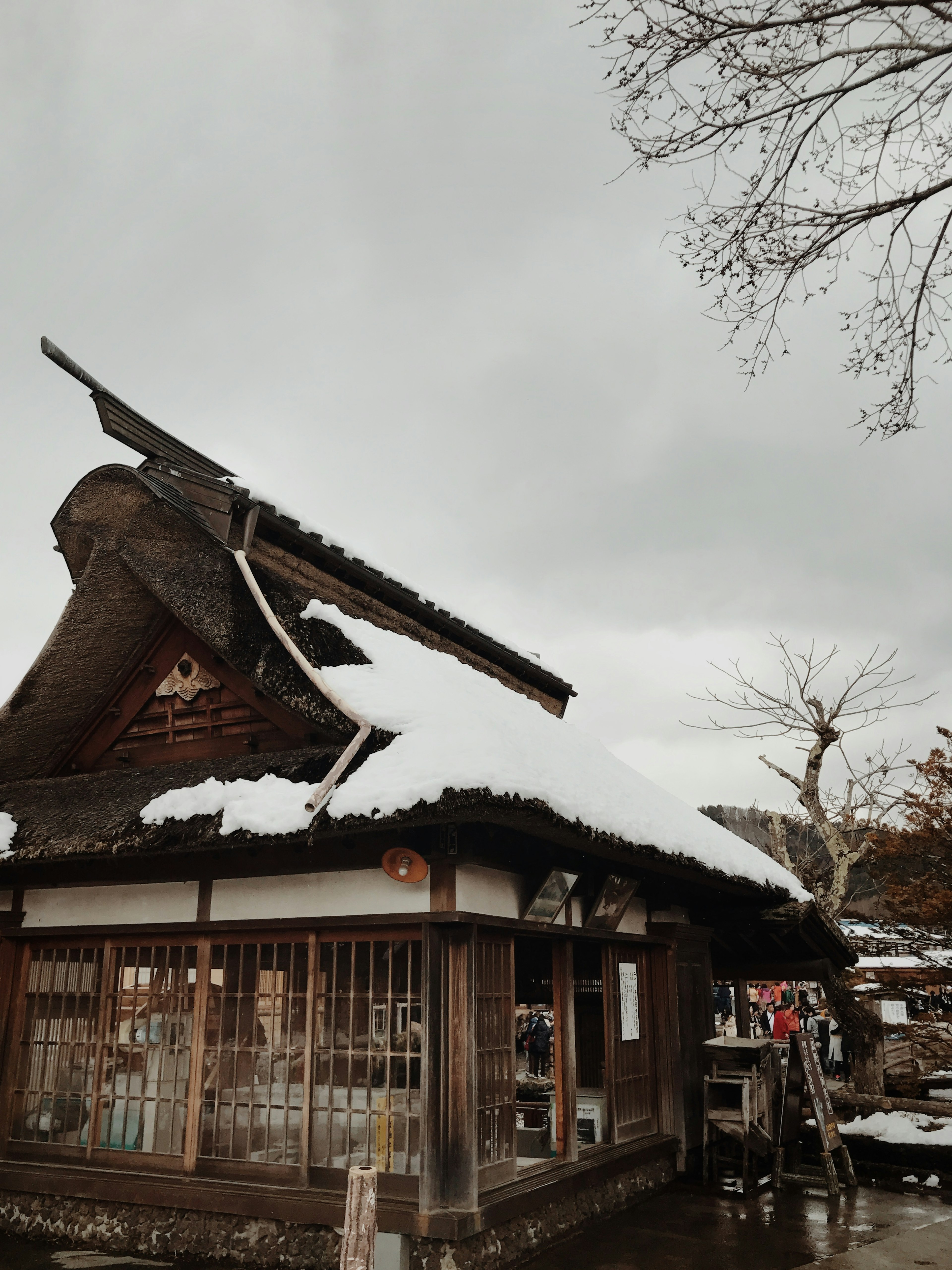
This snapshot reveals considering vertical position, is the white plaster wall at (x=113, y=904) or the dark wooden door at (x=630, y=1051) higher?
the white plaster wall at (x=113, y=904)

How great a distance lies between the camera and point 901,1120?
33.2 ft

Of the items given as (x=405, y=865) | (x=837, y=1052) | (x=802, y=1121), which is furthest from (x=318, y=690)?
(x=837, y=1052)

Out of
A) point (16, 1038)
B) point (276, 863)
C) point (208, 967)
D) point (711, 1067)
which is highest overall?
point (276, 863)

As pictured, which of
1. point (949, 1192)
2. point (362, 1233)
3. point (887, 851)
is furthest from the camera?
point (887, 851)

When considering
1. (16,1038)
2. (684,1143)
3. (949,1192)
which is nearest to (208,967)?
(16,1038)

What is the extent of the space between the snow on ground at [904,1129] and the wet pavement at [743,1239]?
1401mm

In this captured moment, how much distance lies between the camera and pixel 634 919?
8.77 metres

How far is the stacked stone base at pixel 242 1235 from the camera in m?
5.52

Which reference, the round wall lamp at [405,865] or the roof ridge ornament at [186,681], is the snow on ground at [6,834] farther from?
the round wall lamp at [405,865]

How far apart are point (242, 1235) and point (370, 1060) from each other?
1.39 meters

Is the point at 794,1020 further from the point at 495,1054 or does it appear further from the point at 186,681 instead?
the point at 186,681

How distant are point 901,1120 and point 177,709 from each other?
9.01m

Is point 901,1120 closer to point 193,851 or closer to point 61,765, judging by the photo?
point 193,851

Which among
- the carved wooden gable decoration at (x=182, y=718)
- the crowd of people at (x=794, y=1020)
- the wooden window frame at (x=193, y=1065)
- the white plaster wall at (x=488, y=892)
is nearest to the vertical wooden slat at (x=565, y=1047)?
the white plaster wall at (x=488, y=892)
